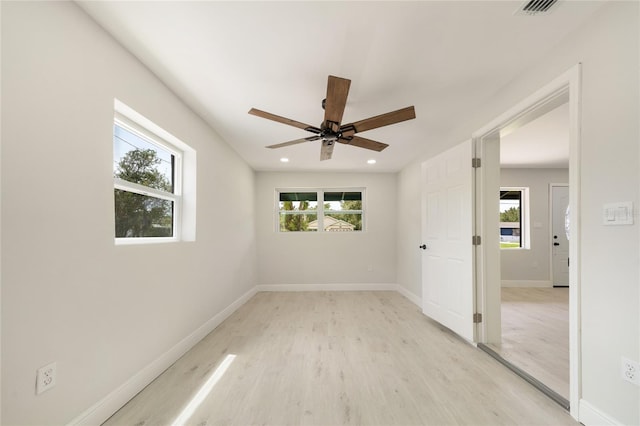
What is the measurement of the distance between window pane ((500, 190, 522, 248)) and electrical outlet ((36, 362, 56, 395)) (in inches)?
274

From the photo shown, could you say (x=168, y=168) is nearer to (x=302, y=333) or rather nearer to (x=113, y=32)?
(x=113, y=32)

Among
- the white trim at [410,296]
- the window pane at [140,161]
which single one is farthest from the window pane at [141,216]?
the white trim at [410,296]

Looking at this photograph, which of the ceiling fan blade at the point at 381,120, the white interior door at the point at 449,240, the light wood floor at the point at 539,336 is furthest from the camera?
the white interior door at the point at 449,240

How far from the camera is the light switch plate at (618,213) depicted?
149 centimetres

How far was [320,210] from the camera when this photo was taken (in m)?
5.92

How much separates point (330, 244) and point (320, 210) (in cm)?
71

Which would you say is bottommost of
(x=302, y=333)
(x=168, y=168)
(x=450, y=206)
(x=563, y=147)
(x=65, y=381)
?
(x=302, y=333)

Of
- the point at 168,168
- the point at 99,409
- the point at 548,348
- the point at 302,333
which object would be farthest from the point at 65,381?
the point at 548,348

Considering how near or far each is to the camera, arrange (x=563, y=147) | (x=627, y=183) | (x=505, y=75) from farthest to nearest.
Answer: (x=563, y=147)
(x=505, y=75)
(x=627, y=183)

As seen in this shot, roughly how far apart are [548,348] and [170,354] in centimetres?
350

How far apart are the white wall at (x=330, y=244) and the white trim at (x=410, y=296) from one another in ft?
0.92

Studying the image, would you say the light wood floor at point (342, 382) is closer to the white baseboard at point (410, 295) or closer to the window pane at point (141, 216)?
the white baseboard at point (410, 295)

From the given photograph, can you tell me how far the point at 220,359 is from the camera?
2637mm

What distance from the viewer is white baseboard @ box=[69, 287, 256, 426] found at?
1.67m
